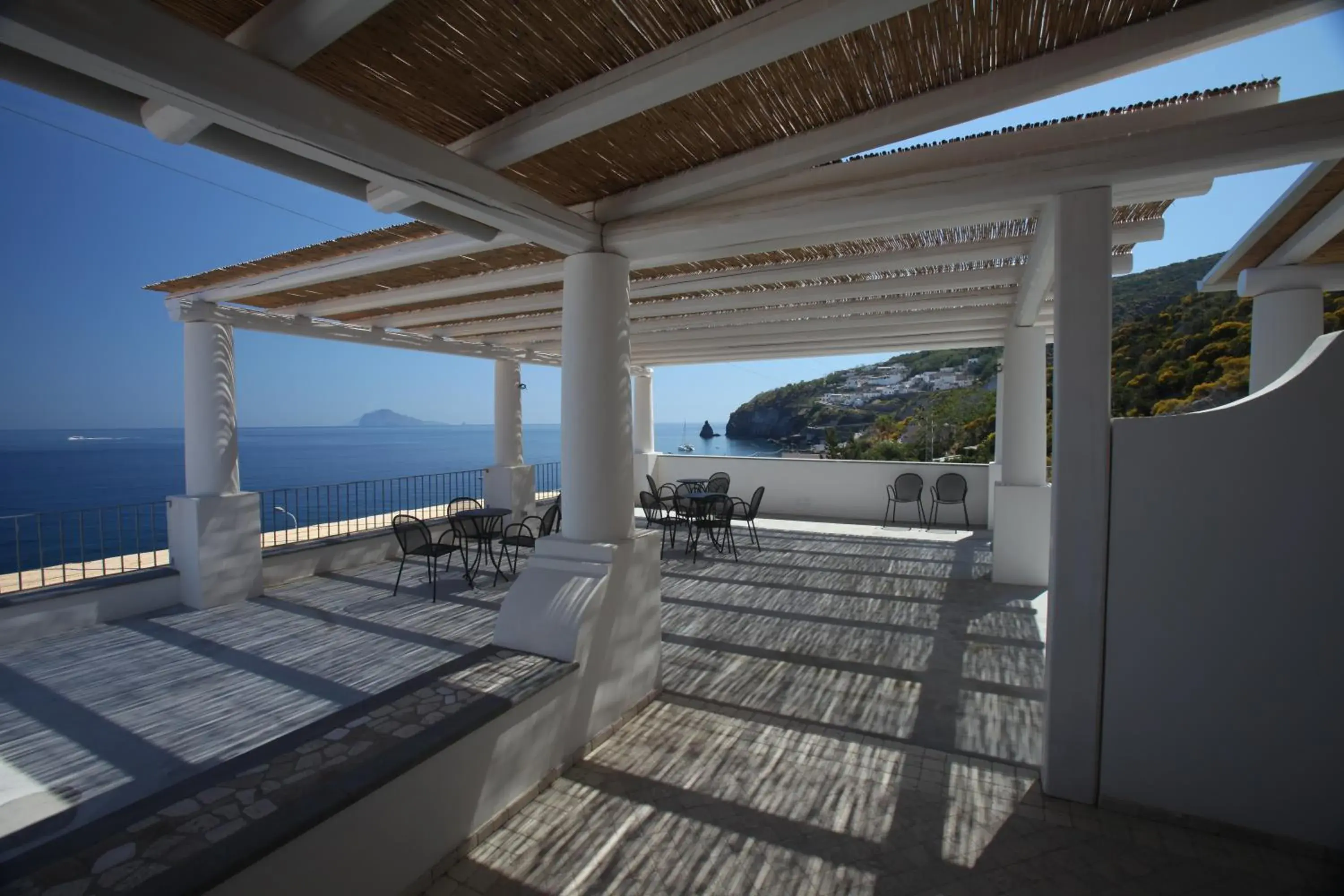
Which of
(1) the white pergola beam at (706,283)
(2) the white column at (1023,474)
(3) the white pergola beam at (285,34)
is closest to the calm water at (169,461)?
(1) the white pergola beam at (706,283)

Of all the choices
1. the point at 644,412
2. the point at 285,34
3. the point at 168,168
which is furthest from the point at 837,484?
the point at 285,34

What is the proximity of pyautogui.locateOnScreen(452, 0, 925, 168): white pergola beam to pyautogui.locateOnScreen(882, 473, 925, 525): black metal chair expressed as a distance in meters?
8.23

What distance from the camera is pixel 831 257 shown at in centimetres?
427

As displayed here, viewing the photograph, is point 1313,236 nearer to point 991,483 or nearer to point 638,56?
point 638,56

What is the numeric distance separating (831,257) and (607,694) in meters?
3.32

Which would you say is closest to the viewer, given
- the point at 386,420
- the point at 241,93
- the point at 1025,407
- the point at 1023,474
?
the point at 241,93

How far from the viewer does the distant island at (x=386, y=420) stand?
11462 centimetres

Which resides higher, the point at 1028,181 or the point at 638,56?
the point at 638,56

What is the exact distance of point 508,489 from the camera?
9023 millimetres

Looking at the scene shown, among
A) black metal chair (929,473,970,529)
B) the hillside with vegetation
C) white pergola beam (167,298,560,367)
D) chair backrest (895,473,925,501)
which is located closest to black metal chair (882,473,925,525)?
chair backrest (895,473,925,501)

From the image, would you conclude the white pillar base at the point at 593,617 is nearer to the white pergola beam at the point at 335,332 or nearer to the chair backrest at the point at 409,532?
the chair backrest at the point at 409,532

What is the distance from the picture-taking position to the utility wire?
11.9 feet

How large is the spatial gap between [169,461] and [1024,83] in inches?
2817

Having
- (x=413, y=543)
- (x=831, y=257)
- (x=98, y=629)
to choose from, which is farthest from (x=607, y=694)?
(x=413, y=543)
